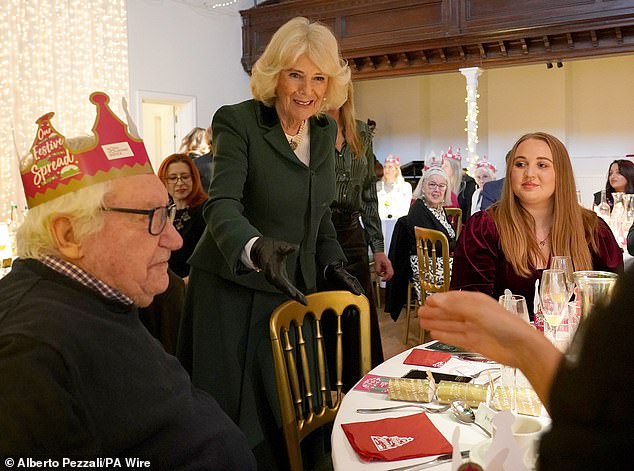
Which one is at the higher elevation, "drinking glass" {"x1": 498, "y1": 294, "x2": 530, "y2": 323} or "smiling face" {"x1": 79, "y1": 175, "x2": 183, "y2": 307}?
"smiling face" {"x1": 79, "y1": 175, "x2": 183, "y2": 307}

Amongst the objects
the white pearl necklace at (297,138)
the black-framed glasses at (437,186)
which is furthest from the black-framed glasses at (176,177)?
the black-framed glasses at (437,186)

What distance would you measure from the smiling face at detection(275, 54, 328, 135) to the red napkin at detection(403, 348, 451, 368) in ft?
2.96

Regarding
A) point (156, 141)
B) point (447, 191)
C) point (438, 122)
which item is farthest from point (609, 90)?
point (156, 141)

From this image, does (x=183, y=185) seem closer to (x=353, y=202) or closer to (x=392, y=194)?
(x=353, y=202)

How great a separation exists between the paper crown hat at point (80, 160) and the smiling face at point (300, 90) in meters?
0.94

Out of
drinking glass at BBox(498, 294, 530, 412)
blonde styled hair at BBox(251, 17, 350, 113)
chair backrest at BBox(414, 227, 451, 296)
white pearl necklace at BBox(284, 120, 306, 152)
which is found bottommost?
chair backrest at BBox(414, 227, 451, 296)

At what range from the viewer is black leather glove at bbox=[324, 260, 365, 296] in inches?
93.1

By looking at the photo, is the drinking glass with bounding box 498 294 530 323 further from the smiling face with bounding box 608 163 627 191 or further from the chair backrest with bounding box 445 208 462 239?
the smiling face with bounding box 608 163 627 191

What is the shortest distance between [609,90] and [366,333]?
9910 millimetres

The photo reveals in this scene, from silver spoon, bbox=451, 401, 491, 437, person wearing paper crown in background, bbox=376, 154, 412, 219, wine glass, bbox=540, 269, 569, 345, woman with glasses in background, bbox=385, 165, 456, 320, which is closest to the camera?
silver spoon, bbox=451, 401, 491, 437

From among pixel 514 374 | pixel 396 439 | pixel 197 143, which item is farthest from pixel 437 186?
pixel 396 439

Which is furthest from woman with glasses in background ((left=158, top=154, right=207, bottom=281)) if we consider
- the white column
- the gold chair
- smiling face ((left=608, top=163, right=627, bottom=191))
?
the white column

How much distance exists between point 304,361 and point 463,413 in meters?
0.70

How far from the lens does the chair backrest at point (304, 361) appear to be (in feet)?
6.55
